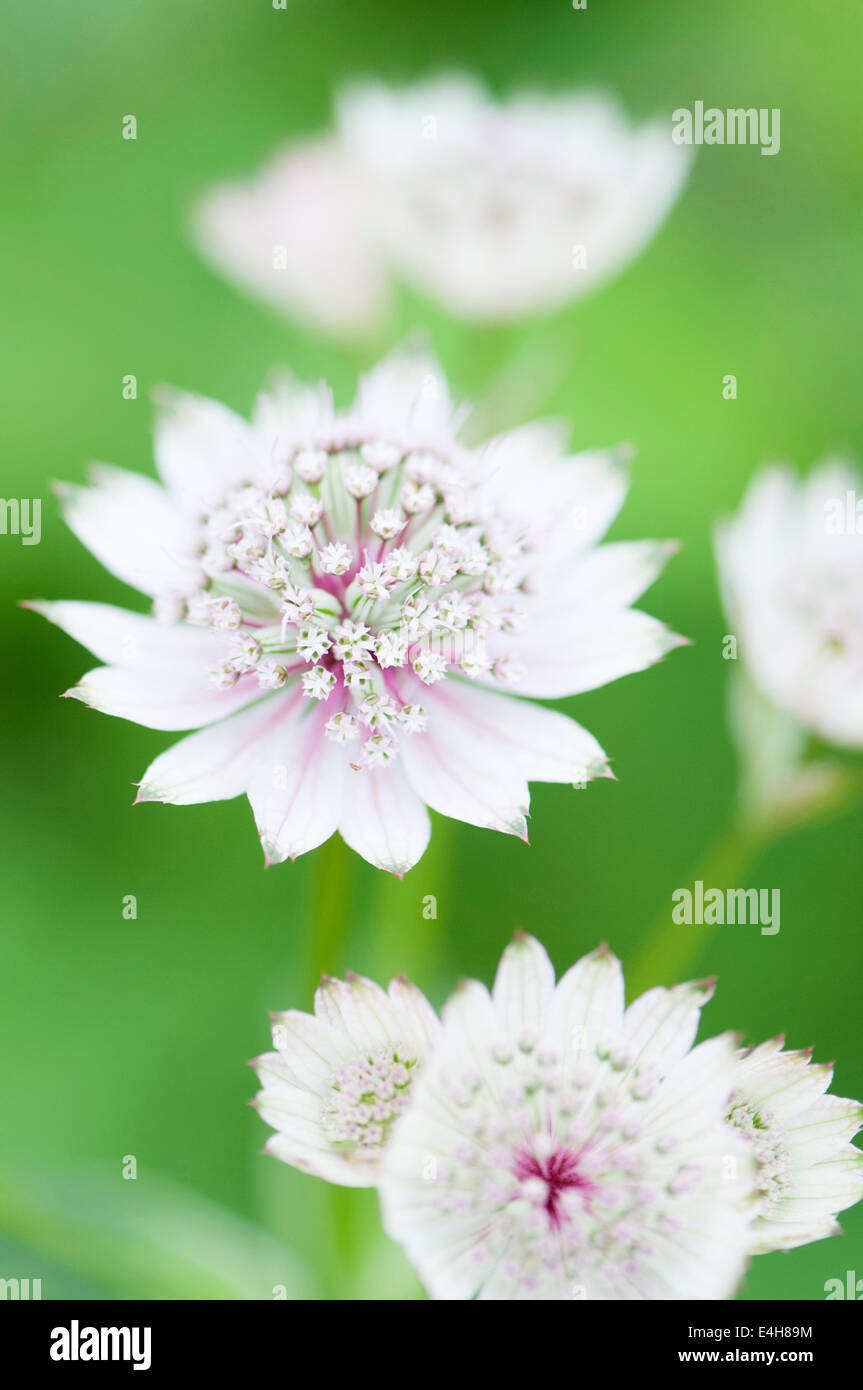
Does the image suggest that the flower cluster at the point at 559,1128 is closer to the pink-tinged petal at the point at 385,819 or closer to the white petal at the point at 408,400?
the pink-tinged petal at the point at 385,819

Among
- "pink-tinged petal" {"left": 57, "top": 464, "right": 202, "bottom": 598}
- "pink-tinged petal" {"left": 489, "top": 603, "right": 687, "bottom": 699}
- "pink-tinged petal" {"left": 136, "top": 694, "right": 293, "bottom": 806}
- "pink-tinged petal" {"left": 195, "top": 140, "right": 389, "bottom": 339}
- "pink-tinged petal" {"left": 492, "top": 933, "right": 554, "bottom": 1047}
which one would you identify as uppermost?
"pink-tinged petal" {"left": 195, "top": 140, "right": 389, "bottom": 339}

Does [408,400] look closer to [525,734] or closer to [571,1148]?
[525,734]

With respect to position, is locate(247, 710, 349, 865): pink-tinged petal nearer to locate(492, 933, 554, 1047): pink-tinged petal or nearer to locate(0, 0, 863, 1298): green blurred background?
locate(492, 933, 554, 1047): pink-tinged petal

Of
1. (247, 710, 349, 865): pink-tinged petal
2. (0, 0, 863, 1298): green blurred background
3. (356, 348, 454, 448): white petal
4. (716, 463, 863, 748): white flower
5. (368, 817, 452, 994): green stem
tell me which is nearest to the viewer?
(247, 710, 349, 865): pink-tinged petal

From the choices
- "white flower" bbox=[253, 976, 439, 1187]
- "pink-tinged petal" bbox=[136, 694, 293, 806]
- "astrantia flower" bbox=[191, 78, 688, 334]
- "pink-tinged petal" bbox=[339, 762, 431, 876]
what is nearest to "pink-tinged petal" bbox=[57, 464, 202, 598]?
"pink-tinged petal" bbox=[136, 694, 293, 806]

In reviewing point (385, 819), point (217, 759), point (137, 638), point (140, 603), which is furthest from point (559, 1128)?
point (140, 603)

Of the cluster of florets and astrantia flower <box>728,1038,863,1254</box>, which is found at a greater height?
the cluster of florets
